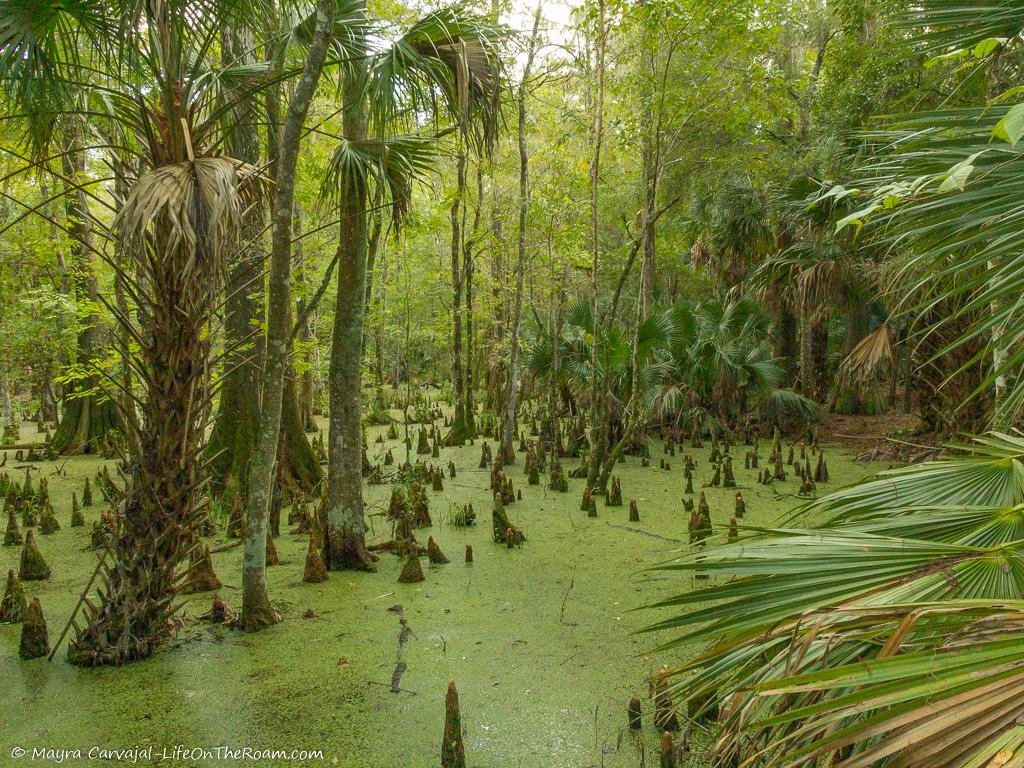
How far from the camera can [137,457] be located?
134 inches

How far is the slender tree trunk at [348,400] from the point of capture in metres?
4.84

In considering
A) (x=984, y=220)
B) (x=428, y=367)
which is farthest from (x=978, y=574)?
(x=428, y=367)

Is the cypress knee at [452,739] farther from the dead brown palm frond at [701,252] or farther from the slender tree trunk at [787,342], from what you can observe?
the dead brown palm frond at [701,252]

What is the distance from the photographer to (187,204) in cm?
305

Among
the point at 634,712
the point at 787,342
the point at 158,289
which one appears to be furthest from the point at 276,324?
the point at 787,342

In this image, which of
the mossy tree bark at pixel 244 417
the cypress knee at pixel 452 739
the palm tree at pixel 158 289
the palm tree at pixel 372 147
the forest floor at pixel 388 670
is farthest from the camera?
the mossy tree bark at pixel 244 417

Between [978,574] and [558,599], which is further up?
[978,574]

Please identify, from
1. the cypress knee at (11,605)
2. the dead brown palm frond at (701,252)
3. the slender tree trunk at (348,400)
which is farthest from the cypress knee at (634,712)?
the dead brown palm frond at (701,252)

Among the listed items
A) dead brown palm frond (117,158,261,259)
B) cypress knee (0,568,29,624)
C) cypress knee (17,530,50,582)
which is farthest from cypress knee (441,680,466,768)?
cypress knee (17,530,50,582)

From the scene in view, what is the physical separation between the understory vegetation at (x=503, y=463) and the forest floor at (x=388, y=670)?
26 mm

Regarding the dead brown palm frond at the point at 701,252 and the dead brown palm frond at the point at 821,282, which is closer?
the dead brown palm frond at the point at 821,282

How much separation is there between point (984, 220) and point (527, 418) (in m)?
13.1

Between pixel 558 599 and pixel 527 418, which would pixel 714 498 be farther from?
pixel 527 418

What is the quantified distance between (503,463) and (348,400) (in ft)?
15.7
